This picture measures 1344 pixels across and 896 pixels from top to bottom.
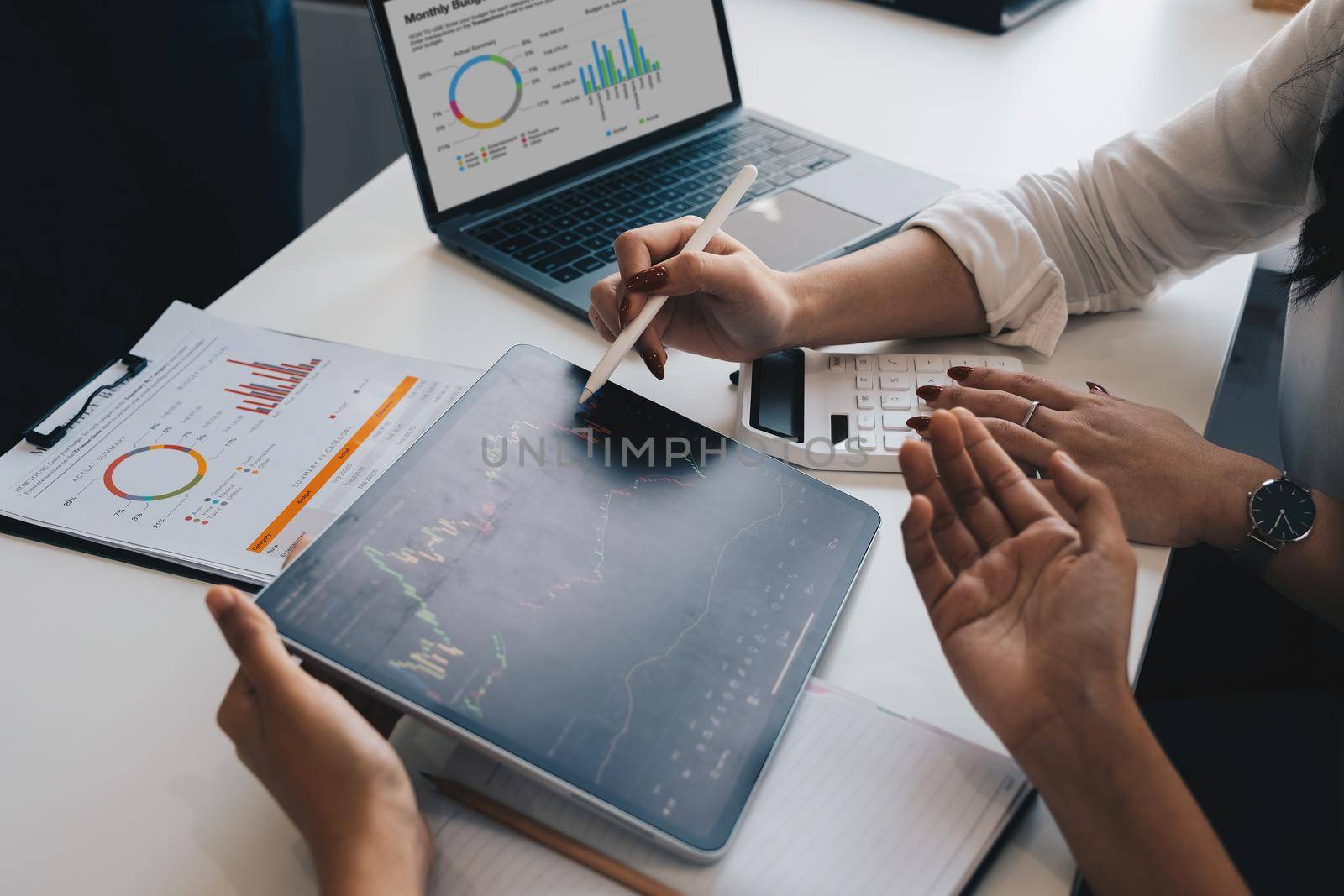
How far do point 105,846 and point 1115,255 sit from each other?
2.73 feet

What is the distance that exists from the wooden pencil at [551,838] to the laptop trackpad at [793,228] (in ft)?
1.78

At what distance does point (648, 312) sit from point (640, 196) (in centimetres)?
30

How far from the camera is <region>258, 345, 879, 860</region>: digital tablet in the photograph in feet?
1.56

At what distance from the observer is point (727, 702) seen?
1.65 ft

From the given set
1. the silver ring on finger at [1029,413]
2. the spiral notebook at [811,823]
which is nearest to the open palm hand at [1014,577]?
the spiral notebook at [811,823]

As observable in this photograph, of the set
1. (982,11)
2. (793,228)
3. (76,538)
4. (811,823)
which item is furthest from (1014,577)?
(982,11)

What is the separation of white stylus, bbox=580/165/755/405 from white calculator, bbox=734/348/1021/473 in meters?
0.09

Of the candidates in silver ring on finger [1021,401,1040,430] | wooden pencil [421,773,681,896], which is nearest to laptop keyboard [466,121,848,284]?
silver ring on finger [1021,401,1040,430]

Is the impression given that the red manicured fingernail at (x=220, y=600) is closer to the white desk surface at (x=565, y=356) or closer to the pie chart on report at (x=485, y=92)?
the white desk surface at (x=565, y=356)

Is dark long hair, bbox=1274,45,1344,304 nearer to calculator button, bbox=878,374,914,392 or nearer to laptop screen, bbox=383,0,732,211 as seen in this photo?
calculator button, bbox=878,374,914,392

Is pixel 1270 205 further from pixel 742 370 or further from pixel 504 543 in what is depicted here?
pixel 504 543

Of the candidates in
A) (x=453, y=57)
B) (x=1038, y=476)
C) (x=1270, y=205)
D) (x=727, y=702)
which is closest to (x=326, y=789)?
(x=727, y=702)

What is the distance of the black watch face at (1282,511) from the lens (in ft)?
2.12

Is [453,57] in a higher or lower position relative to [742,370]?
higher
